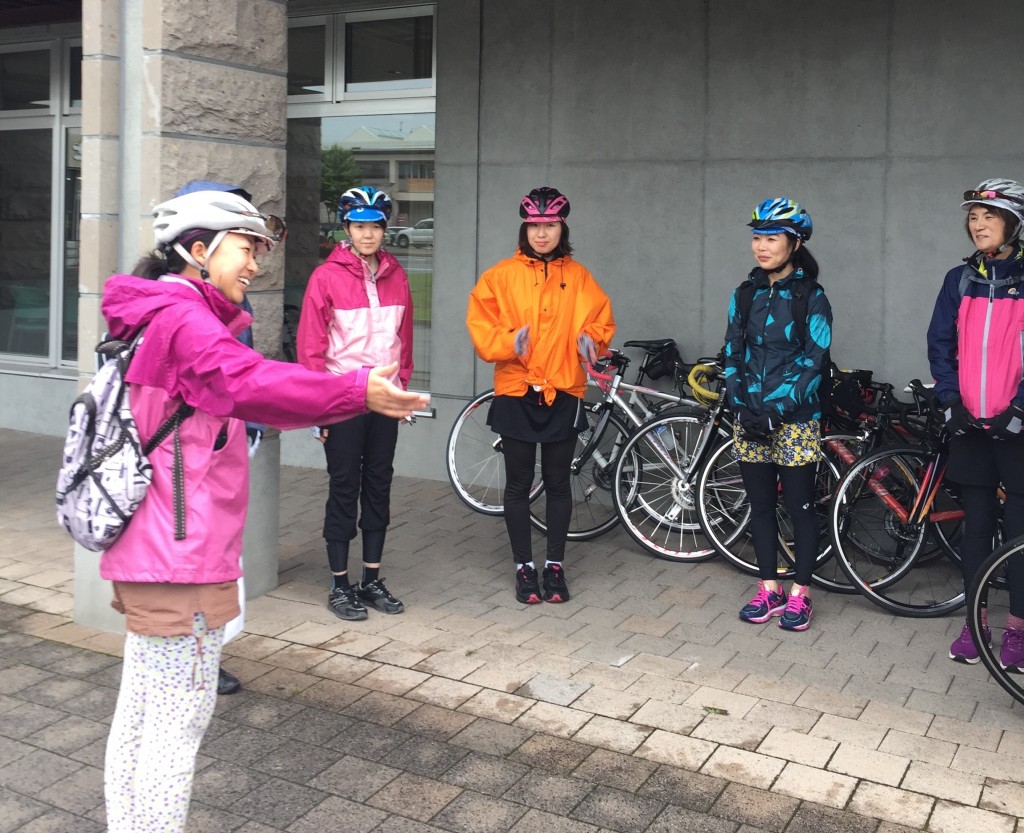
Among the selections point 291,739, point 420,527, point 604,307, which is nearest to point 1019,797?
point 291,739

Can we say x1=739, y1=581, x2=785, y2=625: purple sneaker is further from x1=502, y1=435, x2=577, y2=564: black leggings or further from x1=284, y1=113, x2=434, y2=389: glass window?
x1=284, y1=113, x2=434, y2=389: glass window

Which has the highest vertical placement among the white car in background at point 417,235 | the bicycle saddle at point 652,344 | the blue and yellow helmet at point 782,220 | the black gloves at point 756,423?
the white car in background at point 417,235

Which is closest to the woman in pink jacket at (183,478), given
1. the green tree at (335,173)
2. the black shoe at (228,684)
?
the black shoe at (228,684)

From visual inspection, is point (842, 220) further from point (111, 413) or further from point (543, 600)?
point (111, 413)

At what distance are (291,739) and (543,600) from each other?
1960 millimetres

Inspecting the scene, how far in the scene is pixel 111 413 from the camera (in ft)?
9.97

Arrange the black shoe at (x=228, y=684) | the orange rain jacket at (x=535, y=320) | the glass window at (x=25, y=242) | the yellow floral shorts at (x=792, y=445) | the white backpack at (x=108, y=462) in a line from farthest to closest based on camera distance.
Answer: the glass window at (x=25, y=242), the orange rain jacket at (x=535, y=320), the yellow floral shorts at (x=792, y=445), the black shoe at (x=228, y=684), the white backpack at (x=108, y=462)

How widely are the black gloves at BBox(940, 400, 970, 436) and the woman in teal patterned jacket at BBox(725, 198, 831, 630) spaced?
617mm

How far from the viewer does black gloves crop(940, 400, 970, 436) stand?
5.20m

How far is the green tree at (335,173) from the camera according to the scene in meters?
9.27

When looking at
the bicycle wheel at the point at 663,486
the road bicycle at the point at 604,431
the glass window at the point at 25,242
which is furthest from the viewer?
the glass window at the point at 25,242

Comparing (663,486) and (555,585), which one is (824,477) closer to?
(663,486)

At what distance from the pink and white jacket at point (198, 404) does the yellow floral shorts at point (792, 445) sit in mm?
3165

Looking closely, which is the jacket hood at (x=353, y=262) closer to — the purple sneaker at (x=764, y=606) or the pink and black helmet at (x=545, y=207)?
the pink and black helmet at (x=545, y=207)
